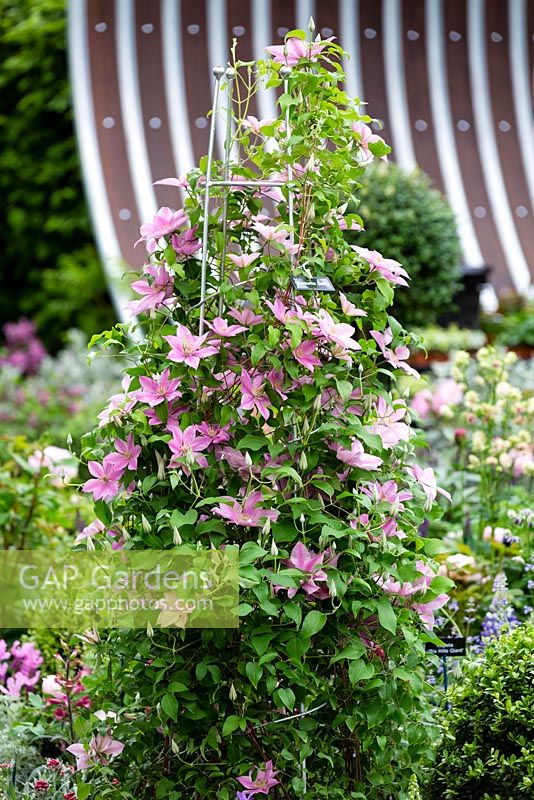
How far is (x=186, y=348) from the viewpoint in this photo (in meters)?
1.87

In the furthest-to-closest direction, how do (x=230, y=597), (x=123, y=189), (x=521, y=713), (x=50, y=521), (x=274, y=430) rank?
(x=123, y=189) → (x=50, y=521) → (x=521, y=713) → (x=274, y=430) → (x=230, y=597)

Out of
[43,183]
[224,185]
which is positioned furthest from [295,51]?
[43,183]

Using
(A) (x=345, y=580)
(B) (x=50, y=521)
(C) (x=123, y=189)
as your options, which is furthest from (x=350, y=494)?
(C) (x=123, y=189)

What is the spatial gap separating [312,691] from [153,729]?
311 mm

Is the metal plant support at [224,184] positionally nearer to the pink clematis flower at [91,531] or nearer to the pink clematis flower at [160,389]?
the pink clematis flower at [160,389]

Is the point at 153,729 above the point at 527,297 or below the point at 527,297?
above

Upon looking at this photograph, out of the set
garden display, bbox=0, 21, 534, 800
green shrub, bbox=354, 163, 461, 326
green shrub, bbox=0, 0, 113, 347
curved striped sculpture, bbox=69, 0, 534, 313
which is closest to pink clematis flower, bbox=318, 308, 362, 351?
garden display, bbox=0, 21, 534, 800

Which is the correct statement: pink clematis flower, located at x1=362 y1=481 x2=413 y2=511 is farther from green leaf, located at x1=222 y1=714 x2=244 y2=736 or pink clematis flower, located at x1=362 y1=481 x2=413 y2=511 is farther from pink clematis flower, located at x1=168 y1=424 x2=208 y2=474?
green leaf, located at x1=222 y1=714 x2=244 y2=736

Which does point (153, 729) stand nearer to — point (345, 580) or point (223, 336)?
point (345, 580)

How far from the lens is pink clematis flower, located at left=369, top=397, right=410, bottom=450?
1971 mm

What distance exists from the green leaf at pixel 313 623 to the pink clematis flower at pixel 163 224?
738mm

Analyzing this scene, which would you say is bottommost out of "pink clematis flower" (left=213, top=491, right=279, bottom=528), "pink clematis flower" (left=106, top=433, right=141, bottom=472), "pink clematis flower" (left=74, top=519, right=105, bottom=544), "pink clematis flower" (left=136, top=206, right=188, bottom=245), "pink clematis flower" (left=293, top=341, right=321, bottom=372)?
"pink clematis flower" (left=74, top=519, right=105, bottom=544)

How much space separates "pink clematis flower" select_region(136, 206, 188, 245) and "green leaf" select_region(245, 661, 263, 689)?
786mm

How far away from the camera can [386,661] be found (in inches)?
75.5
